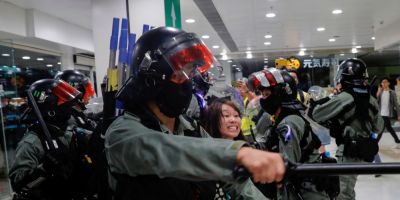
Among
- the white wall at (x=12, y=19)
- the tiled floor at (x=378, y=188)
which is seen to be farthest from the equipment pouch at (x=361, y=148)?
the white wall at (x=12, y=19)

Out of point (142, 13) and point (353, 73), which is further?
point (142, 13)

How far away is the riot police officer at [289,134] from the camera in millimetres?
2420

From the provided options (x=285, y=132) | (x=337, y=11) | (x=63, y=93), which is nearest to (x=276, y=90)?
(x=285, y=132)

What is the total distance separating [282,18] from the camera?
8.62 m

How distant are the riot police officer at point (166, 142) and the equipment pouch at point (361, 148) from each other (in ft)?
7.26

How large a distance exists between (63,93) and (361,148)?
2509 mm

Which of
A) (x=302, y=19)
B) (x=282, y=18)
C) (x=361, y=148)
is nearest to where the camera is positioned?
(x=361, y=148)

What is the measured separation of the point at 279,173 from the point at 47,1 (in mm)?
5806

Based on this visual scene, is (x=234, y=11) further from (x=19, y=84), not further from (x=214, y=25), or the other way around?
A: (x=19, y=84)

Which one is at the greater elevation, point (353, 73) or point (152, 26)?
point (152, 26)

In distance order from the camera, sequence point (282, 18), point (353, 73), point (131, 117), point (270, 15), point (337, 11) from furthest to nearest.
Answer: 1. point (282, 18)
2. point (270, 15)
3. point (337, 11)
4. point (353, 73)
5. point (131, 117)

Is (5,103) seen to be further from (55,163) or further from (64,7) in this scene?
(55,163)

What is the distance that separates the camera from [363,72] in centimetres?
344

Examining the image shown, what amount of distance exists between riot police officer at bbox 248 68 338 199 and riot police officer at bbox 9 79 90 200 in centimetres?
131
